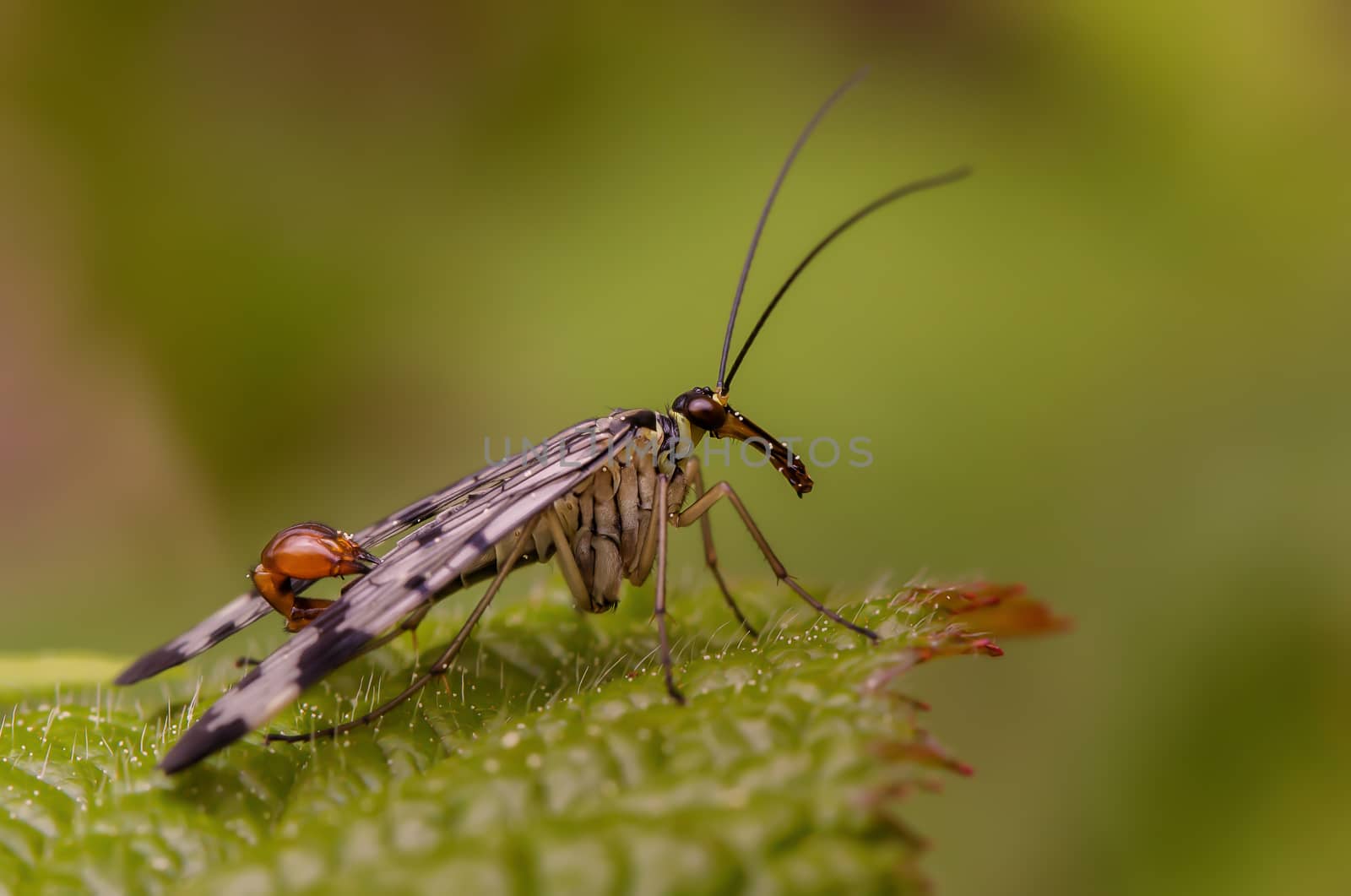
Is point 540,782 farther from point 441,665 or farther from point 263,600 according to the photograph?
point 263,600

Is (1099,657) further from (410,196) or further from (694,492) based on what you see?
(410,196)

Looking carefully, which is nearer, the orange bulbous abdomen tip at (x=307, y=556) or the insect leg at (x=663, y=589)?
the insect leg at (x=663, y=589)

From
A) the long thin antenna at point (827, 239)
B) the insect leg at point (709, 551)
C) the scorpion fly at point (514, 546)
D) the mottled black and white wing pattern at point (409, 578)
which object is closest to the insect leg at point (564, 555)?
the scorpion fly at point (514, 546)

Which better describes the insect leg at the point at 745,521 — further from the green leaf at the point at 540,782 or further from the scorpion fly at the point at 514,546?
the green leaf at the point at 540,782

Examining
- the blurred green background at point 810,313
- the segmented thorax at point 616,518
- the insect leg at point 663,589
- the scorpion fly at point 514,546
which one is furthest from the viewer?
the blurred green background at point 810,313

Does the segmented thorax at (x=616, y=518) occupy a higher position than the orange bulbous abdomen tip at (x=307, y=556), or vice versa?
the orange bulbous abdomen tip at (x=307, y=556)

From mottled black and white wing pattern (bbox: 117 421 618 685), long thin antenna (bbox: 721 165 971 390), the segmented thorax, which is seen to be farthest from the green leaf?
long thin antenna (bbox: 721 165 971 390)

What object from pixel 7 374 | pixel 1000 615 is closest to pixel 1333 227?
pixel 1000 615
